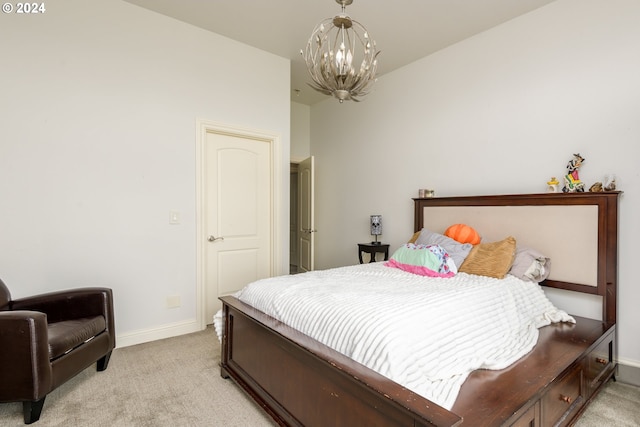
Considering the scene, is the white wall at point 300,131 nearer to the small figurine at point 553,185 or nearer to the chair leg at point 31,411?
the small figurine at point 553,185

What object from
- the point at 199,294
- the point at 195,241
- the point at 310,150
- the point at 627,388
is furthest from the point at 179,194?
the point at 627,388

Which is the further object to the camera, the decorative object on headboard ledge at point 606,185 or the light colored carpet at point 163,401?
the decorative object on headboard ledge at point 606,185

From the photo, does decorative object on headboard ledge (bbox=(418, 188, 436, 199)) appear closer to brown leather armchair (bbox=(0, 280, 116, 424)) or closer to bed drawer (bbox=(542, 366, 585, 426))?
bed drawer (bbox=(542, 366, 585, 426))

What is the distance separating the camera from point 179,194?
3.11m

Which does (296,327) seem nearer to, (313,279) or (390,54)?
(313,279)

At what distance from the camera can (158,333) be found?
9.79ft

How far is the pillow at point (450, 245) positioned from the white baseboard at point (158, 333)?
233 cm

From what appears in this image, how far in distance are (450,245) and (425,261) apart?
436mm

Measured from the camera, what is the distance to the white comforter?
1.34 metres

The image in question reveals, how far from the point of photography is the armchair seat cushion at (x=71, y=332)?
6.11 feet

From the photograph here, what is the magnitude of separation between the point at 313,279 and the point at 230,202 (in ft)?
5.49

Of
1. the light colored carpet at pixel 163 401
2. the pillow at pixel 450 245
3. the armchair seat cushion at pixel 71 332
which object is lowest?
the light colored carpet at pixel 163 401

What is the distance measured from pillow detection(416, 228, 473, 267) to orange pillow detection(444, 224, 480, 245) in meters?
0.11

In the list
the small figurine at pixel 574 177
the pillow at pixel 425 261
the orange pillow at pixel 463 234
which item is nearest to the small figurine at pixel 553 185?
the small figurine at pixel 574 177
